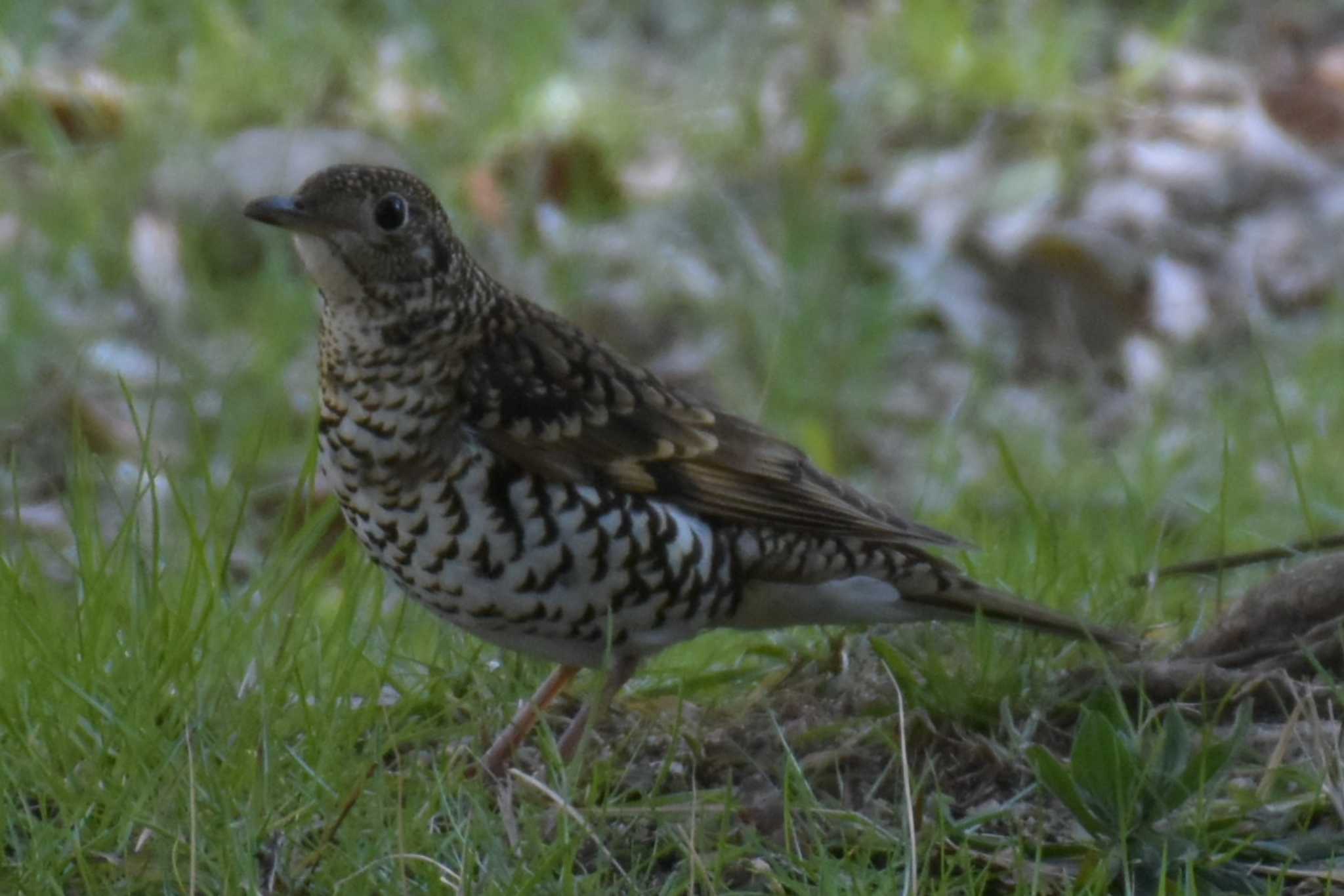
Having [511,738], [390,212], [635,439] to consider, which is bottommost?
[511,738]

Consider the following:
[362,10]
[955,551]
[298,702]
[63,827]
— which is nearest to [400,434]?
[298,702]

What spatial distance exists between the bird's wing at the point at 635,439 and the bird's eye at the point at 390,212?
0.30m

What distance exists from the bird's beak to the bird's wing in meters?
0.40

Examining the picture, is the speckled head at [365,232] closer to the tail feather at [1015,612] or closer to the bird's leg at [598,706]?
the bird's leg at [598,706]

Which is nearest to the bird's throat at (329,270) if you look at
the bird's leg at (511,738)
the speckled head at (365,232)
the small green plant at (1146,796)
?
the speckled head at (365,232)

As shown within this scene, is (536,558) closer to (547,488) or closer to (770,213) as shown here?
(547,488)

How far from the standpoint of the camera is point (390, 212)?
4.07m

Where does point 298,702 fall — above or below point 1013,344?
below

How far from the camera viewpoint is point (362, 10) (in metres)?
9.22

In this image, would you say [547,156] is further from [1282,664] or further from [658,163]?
[1282,664]

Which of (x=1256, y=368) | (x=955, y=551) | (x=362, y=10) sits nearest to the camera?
(x=955, y=551)

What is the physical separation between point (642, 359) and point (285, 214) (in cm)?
410

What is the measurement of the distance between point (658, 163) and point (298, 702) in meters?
5.55

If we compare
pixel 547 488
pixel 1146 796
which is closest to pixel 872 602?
pixel 547 488
